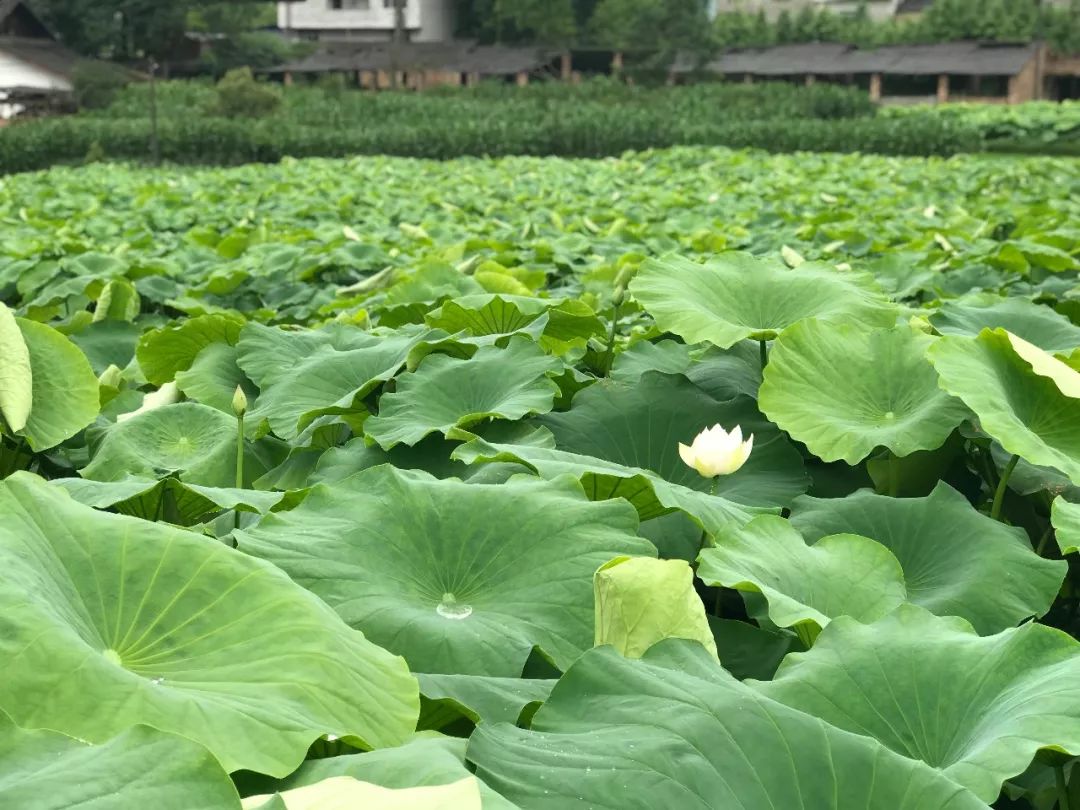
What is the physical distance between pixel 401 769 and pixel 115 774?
0.17 m

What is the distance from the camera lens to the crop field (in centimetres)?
78

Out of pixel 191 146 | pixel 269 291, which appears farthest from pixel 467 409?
pixel 191 146

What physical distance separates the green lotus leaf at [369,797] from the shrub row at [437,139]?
20.2 meters

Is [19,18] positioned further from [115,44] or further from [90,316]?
[90,316]

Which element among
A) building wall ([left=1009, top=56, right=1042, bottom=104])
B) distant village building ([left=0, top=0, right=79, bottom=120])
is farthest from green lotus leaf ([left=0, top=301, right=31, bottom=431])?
building wall ([left=1009, top=56, right=1042, bottom=104])

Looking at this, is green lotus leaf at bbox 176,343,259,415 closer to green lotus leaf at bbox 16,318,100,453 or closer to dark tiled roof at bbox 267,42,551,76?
green lotus leaf at bbox 16,318,100,453

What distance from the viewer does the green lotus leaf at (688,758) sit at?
29.4 inches

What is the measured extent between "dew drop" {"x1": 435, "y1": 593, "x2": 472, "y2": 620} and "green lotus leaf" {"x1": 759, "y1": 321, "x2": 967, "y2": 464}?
0.57 metres

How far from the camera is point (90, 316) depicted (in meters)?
3.04

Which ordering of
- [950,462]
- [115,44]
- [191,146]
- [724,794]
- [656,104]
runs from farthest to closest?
[115,44] < [656,104] < [191,146] < [950,462] < [724,794]

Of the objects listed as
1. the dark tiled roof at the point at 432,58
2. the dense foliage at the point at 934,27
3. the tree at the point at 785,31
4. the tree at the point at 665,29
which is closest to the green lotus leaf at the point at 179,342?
the tree at the point at 665,29

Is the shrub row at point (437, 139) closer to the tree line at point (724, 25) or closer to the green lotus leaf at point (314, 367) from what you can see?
the green lotus leaf at point (314, 367)

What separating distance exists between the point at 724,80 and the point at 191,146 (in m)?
25.0

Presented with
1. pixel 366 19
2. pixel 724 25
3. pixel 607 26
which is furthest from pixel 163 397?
pixel 366 19
